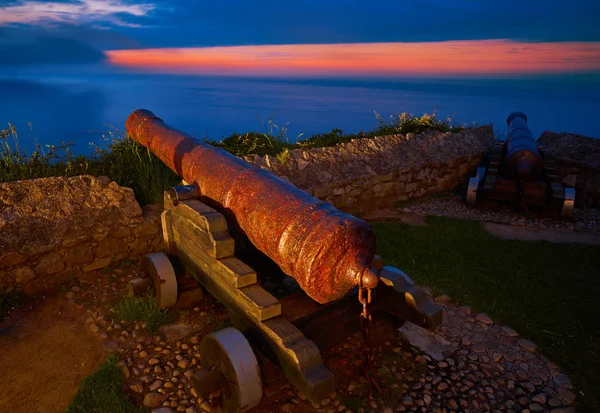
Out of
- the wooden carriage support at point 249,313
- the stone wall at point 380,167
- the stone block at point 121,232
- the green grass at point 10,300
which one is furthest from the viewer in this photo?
the stone wall at point 380,167

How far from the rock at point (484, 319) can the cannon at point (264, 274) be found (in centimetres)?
115

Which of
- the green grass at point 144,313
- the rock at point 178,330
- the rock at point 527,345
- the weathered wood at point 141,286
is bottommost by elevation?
the rock at point 178,330

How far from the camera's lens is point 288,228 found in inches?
122

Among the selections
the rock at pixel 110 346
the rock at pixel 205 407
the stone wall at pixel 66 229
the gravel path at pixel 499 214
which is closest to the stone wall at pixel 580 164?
the gravel path at pixel 499 214

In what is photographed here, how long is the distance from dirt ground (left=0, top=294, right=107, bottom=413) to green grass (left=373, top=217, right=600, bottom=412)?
145 inches

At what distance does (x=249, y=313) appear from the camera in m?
3.36

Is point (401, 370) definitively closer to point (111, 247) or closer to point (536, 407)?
point (536, 407)

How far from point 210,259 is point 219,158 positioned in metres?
0.95

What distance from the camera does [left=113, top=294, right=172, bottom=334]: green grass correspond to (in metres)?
4.29

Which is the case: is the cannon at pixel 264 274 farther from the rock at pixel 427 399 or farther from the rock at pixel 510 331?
the rock at pixel 510 331

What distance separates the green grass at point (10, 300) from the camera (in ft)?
14.9

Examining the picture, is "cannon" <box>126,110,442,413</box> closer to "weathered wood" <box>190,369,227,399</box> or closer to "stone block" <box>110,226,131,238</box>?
"weathered wood" <box>190,369,227,399</box>

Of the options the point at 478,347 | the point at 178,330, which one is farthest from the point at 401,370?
the point at 178,330

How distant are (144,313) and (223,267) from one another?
4.26 ft
